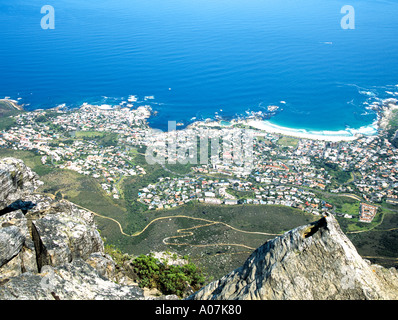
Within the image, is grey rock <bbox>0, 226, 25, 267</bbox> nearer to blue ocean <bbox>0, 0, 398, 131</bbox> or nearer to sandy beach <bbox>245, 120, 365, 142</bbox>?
blue ocean <bbox>0, 0, 398, 131</bbox>

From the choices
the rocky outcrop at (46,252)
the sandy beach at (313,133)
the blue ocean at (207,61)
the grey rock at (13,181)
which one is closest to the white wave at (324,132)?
the sandy beach at (313,133)

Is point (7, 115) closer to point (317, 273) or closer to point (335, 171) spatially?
point (335, 171)

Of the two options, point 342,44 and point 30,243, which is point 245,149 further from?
point 342,44

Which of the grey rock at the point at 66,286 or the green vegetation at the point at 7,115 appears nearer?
the grey rock at the point at 66,286

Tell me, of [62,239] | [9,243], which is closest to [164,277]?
[62,239]

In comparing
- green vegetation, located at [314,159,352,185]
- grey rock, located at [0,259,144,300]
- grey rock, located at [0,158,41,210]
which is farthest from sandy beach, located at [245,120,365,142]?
grey rock, located at [0,259,144,300]

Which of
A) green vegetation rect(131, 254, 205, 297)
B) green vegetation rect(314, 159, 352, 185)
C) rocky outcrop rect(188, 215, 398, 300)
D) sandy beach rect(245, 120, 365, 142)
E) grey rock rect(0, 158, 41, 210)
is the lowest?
green vegetation rect(314, 159, 352, 185)

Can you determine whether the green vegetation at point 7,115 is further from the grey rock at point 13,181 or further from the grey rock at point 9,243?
the grey rock at point 9,243
